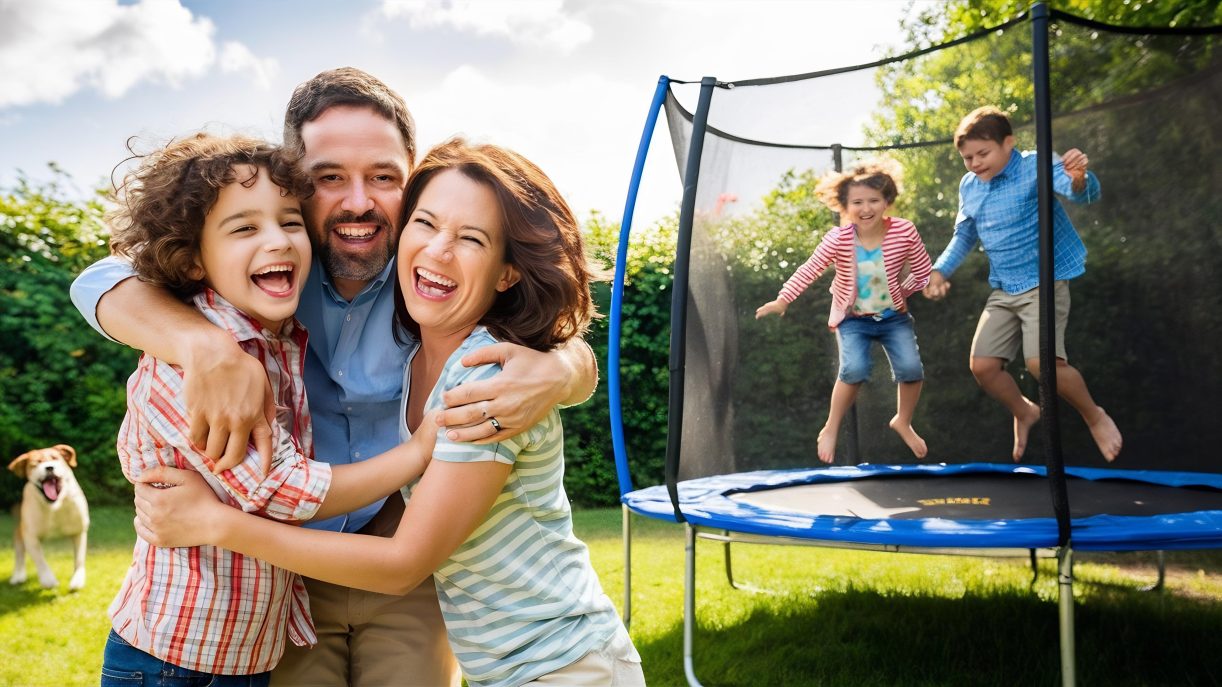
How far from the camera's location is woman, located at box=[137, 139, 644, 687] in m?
1.09

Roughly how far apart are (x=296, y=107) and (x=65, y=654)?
2.14 meters

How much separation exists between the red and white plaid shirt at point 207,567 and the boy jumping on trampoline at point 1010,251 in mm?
1987

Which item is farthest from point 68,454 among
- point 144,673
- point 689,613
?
point 144,673

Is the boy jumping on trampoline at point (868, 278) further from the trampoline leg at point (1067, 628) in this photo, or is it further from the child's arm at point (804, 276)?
the trampoline leg at point (1067, 628)

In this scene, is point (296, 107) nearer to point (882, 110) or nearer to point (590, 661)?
point (590, 661)

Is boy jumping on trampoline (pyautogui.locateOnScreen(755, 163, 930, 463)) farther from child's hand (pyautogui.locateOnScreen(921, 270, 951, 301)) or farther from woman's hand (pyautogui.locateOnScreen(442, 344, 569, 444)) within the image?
woman's hand (pyautogui.locateOnScreen(442, 344, 569, 444))

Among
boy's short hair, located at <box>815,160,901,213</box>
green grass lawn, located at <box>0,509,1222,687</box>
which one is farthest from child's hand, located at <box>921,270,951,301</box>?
green grass lawn, located at <box>0,509,1222,687</box>

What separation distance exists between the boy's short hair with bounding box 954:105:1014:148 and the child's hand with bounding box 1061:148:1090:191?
0.17m

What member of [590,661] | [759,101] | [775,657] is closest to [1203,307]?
[759,101]

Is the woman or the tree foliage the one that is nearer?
the woman

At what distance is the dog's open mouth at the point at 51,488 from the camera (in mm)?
3441

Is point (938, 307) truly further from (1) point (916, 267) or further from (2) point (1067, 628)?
(2) point (1067, 628)

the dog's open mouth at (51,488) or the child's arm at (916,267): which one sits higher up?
the child's arm at (916,267)

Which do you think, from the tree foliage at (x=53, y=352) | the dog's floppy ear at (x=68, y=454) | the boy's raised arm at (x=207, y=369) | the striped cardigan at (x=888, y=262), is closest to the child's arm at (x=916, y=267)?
the striped cardigan at (x=888, y=262)
